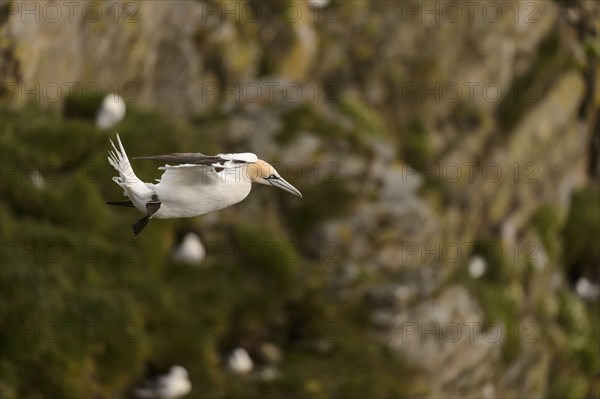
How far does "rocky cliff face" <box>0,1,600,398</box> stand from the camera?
1625cm

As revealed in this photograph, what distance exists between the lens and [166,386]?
13.7 metres

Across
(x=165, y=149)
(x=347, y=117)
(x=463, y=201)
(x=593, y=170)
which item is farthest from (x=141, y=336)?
(x=593, y=170)

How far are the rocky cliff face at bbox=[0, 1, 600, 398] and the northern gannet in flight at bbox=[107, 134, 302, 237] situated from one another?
5380mm

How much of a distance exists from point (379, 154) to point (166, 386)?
294 inches

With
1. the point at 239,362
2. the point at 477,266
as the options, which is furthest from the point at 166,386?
the point at 477,266

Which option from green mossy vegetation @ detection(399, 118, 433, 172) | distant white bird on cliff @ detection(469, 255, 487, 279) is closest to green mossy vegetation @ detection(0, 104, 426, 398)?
distant white bird on cliff @ detection(469, 255, 487, 279)

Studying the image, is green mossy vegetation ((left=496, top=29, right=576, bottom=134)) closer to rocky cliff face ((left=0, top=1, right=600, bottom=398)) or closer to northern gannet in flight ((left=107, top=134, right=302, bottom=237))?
rocky cliff face ((left=0, top=1, right=600, bottom=398))

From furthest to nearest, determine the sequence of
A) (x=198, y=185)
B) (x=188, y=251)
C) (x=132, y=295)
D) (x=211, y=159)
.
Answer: (x=188, y=251) → (x=132, y=295) → (x=198, y=185) → (x=211, y=159)

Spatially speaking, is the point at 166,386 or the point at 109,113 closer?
the point at 166,386

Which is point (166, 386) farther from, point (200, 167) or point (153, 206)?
point (200, 167)

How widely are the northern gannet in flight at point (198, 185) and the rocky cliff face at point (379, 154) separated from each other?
17.6 feet

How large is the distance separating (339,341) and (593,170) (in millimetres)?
15752

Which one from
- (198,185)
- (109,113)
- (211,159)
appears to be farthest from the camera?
(109,113)

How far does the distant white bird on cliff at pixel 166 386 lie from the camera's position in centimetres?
1365
